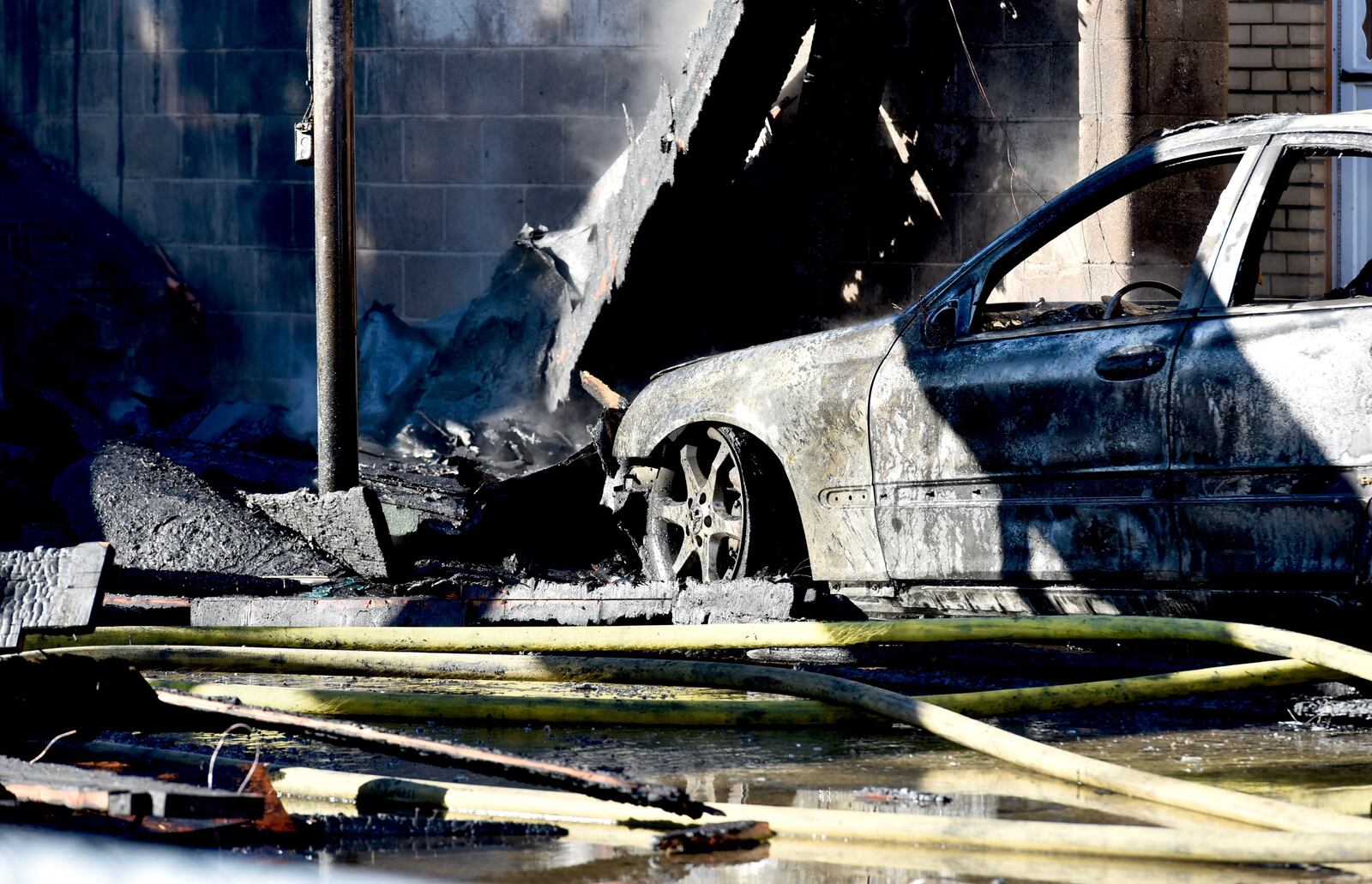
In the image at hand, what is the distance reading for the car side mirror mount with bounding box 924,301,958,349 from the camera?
5328 mm

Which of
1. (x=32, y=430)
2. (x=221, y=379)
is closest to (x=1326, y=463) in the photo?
(x=32, y=430)

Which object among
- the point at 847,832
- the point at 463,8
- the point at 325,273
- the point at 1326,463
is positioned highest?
the point at 463,8

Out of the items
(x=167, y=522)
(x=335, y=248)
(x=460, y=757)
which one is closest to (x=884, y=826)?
(x=460, y=757)

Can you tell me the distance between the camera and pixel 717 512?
6117 millimetres

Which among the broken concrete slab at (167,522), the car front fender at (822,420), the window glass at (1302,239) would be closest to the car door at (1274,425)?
the car front fender at (822,420)

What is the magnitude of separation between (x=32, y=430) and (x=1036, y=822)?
26.1 ft

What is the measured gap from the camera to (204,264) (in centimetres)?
1311

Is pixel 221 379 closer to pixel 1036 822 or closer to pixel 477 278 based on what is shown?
pixel 477 278

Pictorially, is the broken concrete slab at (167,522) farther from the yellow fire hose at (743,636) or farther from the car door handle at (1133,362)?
the car door handle at (1133,362)

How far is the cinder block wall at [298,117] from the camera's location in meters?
11.9

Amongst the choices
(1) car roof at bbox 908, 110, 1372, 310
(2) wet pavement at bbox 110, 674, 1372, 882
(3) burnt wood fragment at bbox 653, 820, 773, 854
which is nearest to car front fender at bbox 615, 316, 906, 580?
(1) car roof at bbox 908, 110, 1372, 310

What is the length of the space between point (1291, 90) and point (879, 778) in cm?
668

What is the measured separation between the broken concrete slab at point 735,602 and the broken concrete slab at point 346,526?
214cm

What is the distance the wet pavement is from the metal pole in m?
3.16
